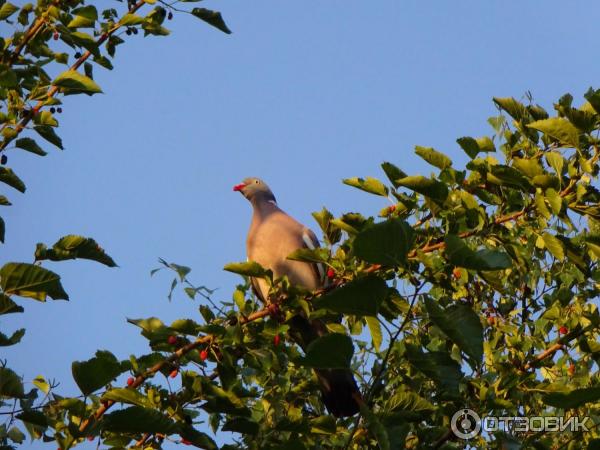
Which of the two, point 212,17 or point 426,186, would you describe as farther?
point 212,17

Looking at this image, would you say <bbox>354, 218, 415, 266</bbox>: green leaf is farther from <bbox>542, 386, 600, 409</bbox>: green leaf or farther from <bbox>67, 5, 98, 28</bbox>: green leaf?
<bbox>67, 5, 98, 28</bbox>: green leaf

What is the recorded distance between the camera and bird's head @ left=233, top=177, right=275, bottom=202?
7211 mm

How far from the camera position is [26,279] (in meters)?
2.85

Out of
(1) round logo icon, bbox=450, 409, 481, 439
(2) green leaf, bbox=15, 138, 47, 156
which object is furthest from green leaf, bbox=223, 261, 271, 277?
(2) green leaf, bbox=15, 138, 47, 156

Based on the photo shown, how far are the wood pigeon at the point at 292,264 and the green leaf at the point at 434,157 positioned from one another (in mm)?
1879

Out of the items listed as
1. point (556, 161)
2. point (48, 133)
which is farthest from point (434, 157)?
point (48, 133)

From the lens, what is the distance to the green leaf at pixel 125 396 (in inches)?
122

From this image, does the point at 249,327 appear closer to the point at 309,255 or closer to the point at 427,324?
the point at 309,255

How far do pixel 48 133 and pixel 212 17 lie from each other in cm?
91

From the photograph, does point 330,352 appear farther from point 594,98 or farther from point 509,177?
point 594,98

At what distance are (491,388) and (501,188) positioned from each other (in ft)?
3.31

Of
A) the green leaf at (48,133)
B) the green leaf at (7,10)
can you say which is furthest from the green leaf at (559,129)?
the green leaf at (7,10)

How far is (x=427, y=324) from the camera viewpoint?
5.28 metres

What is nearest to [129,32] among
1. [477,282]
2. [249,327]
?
[249,327]
